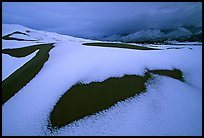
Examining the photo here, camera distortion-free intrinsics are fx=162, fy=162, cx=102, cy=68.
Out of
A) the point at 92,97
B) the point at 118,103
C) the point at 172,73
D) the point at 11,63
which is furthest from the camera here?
the point at 11,63

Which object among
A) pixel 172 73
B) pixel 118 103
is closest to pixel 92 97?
pixel 118 103

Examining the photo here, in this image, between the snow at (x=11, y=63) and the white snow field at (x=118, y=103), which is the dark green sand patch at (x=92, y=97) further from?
the snow at (x=11, y=63)

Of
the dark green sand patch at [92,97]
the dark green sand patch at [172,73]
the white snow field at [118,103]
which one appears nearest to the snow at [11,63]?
the white snow field at [118,103]

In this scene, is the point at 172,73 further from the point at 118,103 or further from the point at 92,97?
the point at 92,97

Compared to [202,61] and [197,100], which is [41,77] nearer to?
[197,100]

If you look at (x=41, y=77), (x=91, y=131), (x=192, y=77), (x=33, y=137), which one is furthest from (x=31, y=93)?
(x=192, y=77)

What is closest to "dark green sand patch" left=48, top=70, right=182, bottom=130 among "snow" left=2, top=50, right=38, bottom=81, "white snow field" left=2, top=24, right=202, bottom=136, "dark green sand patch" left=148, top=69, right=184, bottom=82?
"white snow field" left=2, top=24, right=202, bottom=136
